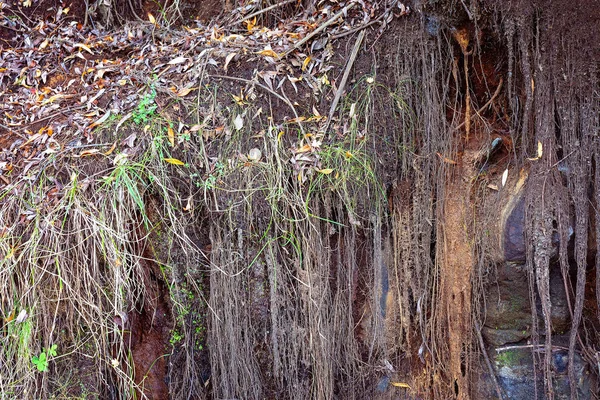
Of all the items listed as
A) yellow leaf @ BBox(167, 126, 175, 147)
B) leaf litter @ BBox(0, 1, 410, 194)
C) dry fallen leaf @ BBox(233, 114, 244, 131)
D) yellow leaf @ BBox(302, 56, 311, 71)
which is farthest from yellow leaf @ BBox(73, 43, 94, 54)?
yellow leaf @ BBox(302, 56, 311, 71)

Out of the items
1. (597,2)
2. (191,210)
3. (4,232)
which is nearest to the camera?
(597,2)

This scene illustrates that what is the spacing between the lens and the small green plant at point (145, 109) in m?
2.84

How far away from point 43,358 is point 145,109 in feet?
5.08

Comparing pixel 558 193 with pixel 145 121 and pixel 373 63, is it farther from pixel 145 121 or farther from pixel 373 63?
pixel 145 121

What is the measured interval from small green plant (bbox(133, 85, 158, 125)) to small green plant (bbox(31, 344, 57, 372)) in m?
1.38

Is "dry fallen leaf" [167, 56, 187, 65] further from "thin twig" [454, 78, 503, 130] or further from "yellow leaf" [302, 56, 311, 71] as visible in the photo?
"thin twig" [454, 78, 503, 130]

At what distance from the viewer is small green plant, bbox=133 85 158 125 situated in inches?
112

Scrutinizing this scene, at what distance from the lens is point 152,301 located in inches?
111

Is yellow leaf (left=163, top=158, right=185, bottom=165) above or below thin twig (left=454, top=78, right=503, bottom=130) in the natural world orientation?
below

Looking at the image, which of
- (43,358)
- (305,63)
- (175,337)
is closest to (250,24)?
(305,63)

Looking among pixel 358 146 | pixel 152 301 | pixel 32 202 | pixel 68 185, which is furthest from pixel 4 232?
pixel 358 146

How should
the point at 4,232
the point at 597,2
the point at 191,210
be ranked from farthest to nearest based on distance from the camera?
A: the point at 191,210, the point at 4,232, the point at 597,2

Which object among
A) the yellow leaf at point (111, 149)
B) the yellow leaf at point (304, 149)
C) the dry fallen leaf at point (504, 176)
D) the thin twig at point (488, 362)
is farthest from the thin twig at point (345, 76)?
the thin twig at point (488, 362)

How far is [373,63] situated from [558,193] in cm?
129
